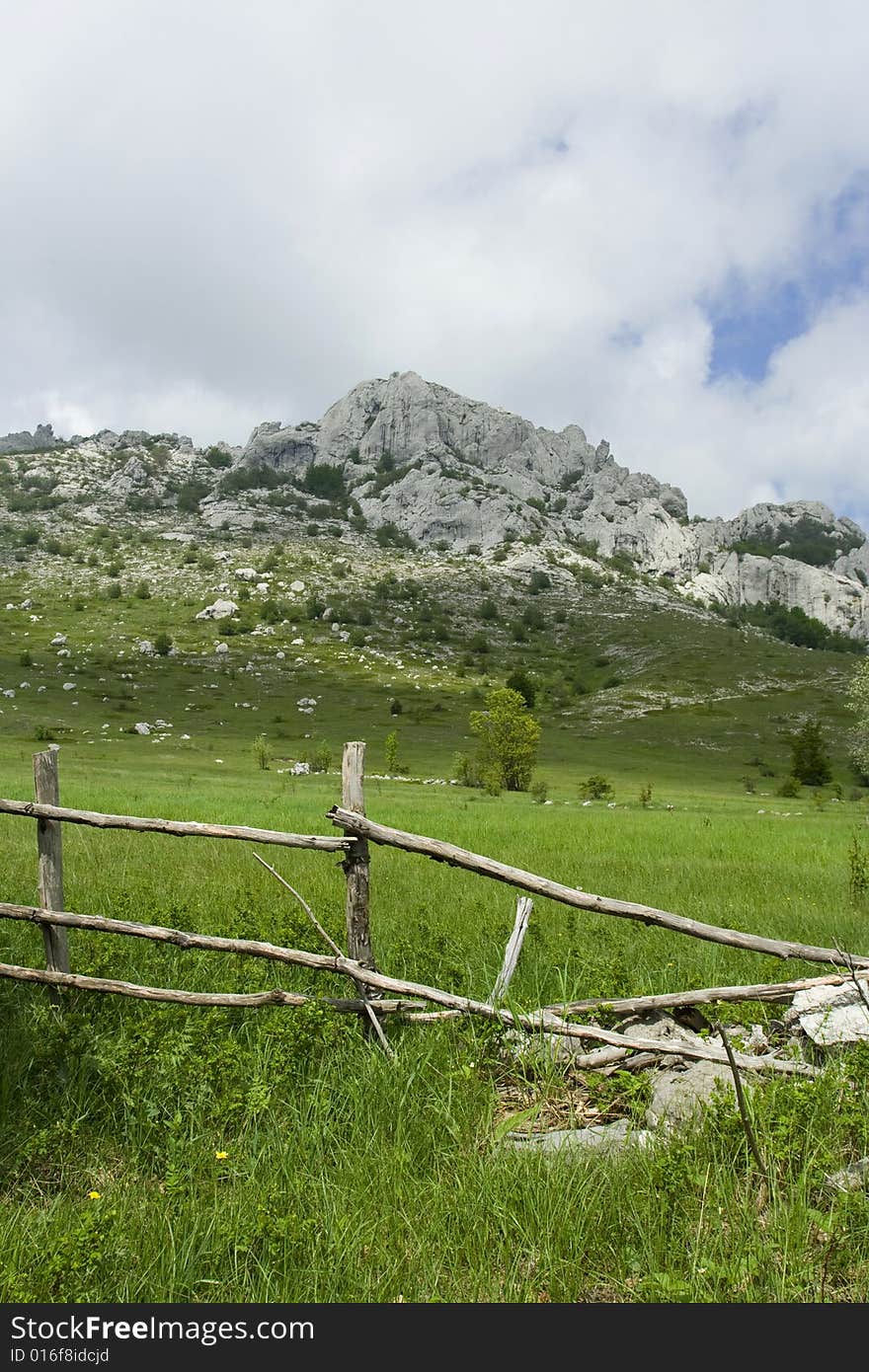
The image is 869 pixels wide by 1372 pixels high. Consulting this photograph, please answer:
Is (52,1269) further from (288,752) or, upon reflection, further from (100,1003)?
(288,752)

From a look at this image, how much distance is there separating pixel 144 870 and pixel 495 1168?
10.4 meters

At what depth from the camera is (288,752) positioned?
58.4 meters

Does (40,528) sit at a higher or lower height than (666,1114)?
higher

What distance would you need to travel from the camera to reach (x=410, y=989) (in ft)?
17.8

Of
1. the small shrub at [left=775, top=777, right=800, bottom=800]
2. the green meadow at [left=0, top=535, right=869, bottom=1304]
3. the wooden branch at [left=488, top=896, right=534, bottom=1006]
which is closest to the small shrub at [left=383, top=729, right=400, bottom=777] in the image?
the small shrub at [left=775, top=777, right=800, bottom=800]

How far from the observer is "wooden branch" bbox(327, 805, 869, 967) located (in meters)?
5.55

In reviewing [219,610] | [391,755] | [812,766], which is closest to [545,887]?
[391,755]

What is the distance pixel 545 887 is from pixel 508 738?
4190 cm

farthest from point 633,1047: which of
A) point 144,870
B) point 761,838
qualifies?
point 761,838

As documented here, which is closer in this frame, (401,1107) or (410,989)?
(401,1107)

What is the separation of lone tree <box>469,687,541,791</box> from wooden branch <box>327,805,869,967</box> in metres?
40.2

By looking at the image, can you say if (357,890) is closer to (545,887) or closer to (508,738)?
(545,887)

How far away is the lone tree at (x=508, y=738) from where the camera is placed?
46688 millimetres

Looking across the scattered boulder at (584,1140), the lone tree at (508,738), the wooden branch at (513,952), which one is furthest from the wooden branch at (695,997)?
the lone tree at (508,738)
